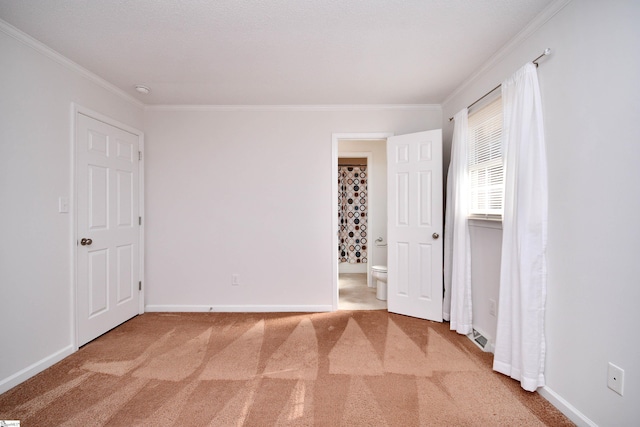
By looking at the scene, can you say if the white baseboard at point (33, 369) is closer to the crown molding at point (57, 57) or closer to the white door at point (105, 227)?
the white door at point (105, 227)

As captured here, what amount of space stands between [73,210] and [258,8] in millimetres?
2276

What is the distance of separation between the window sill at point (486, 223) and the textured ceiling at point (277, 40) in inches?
54.8

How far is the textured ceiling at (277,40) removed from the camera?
1.77 metres

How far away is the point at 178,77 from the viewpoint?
2.68 m

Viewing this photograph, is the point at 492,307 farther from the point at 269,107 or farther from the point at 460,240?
the point at 269,107

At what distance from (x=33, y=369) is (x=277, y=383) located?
183 centimetres

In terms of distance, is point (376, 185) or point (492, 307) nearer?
point (492, 307)

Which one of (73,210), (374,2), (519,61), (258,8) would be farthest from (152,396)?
(519,61)

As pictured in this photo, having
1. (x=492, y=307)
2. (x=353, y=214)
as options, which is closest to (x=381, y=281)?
(x=492, y=307)

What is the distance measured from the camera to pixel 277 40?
6.86ft

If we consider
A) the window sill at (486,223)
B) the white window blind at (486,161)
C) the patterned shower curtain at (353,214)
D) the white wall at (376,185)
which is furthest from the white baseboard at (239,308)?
the patterned shower curtain at (353,214)

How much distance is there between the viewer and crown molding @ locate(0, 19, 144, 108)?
195cm

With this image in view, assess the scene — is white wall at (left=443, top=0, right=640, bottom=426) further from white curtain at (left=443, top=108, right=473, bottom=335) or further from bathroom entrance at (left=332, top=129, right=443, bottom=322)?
bathroom entrance at (left=332, top=129, right=443, bottom=322)

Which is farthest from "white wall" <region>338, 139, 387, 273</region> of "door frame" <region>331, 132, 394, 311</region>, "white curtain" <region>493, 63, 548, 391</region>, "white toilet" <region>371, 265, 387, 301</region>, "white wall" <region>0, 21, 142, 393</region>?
"white wall" <region>0, 21, 142, 393</region>
